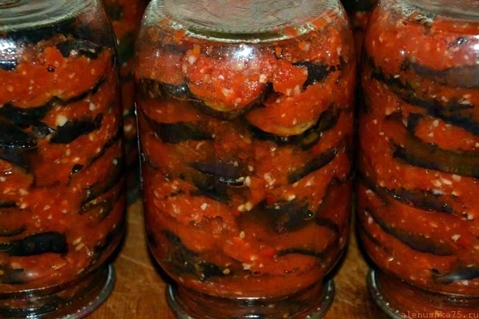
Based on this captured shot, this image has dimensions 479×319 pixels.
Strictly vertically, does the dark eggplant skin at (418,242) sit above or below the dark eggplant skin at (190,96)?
below

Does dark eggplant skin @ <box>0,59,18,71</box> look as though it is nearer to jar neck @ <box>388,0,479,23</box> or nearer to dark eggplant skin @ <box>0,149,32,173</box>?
dark eggplant skin @ <box>0,149,32,173</box>

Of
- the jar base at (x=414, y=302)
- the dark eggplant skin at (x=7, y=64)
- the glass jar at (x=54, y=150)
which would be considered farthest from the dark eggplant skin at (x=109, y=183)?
the jar base at (x=414, y=302)

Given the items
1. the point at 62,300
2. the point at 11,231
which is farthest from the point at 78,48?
the point at 62,300

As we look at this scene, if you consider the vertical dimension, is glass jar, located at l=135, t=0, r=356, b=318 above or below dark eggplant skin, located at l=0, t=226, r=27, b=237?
above

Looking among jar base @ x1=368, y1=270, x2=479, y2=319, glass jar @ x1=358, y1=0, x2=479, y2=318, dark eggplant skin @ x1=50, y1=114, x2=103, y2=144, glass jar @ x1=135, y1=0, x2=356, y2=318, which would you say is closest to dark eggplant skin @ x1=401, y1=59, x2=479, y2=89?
glass jar @ x1=358, y1=0, x2=479, y2=318

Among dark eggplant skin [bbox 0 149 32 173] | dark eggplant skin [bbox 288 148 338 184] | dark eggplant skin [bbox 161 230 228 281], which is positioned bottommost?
dark eggplant skin [bbox 161 230 228 281]

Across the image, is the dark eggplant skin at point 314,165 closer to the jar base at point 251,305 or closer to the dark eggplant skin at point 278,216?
the dark eggplant skin at point 278,216
